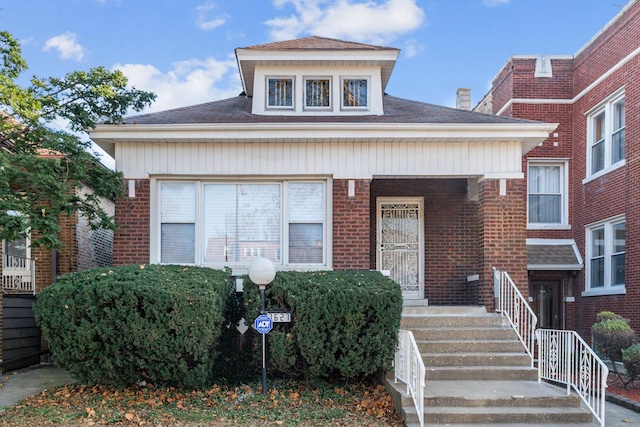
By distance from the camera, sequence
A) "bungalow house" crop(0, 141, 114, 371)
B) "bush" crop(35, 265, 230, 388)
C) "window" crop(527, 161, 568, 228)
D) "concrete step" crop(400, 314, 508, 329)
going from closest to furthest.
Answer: "bush" crop(35, 265, 230, 388)
"concrete step" crop(400, 314, 508, 329)
"bungalow house" crop(0, 141, 114, 371)
"window" crop(527, 161, 568, 228)

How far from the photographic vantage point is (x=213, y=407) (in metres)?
7.52

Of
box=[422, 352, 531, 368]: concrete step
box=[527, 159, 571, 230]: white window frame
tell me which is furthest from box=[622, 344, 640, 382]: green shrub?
box=[527, 159, 571, 230]: white window frame

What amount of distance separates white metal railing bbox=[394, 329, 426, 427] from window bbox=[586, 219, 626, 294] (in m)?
7.09

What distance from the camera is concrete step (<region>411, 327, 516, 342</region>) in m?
8.88

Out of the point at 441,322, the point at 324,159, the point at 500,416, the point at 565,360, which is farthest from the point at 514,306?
the point at 324,159

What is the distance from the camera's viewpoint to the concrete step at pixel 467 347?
8586mm

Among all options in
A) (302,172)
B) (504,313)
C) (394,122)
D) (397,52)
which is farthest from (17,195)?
(504,313)

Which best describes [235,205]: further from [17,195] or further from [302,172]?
[17,195]

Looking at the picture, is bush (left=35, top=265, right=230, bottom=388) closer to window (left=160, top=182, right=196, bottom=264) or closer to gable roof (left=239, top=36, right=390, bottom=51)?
window (left=160, top=182, right=196, bottom=264)

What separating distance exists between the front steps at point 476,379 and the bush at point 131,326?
2684 mm

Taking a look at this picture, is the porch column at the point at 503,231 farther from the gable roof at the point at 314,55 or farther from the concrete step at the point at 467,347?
the gable roof at the point at 314,55

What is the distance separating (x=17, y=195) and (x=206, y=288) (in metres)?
3.25

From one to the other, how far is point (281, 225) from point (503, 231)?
3836mm

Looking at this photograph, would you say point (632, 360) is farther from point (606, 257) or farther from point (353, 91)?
point (353, 91)
